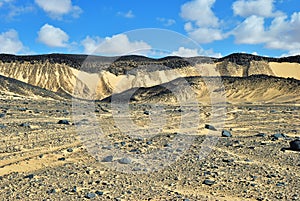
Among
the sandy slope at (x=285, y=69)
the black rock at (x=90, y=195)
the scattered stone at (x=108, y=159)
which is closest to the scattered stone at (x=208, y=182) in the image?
the black rock at (x=90, y=195)

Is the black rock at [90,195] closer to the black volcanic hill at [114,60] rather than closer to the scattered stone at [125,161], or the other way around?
the scattered stone at [125,161]

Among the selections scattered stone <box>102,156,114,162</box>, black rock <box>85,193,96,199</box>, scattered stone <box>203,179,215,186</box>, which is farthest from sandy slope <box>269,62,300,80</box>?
black rock <box>85,193,96,199</box>

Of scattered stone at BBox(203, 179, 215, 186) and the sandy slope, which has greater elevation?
the sandy slope

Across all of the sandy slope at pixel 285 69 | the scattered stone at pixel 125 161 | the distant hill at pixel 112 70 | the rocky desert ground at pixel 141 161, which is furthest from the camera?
the sandy slope at pixel 285 69

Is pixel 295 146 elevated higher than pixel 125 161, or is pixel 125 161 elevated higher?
pixel 295 146

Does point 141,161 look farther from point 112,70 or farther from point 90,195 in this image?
point 112,70

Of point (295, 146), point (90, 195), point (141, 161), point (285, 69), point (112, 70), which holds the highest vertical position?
point (285, 69)

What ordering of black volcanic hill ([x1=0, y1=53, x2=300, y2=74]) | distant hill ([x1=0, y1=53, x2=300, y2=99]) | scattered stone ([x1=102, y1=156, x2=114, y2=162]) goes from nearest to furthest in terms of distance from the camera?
scattered stone ([x1=102, y1=156, x2=114, y2=162]), distant hill ([x1=0, y1=53, x2=300, y2=99]), black volcanic hill ([x1=0, y1=53, x2=300, y2=74])

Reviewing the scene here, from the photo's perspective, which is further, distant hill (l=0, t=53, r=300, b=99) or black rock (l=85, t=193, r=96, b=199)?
distant hill (l=0, t=53, r=300, b=99)

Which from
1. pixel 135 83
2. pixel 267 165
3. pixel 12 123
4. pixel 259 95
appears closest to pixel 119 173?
pixel 267 165

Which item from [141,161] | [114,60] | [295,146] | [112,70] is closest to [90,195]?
[141,161]

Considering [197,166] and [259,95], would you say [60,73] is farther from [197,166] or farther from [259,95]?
[197,166]

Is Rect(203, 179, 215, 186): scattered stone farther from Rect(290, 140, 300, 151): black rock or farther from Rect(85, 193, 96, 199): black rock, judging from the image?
Rect(290, 140, 300, 151): black rock

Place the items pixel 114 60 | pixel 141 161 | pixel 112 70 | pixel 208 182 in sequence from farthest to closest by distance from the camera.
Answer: pixel 112 70 < pixel 114 60 < pixel 141 161 < pixel 208 182
